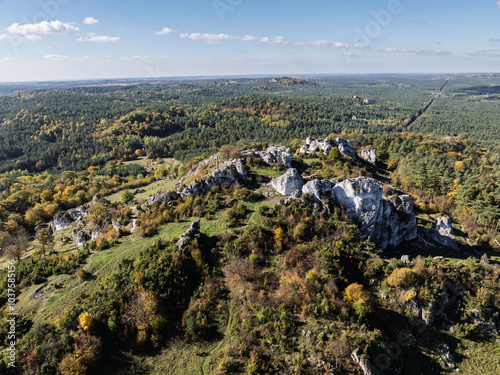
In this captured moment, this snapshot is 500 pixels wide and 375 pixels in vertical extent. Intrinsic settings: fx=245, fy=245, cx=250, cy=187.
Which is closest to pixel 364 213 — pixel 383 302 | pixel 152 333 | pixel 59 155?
pixel 383 302

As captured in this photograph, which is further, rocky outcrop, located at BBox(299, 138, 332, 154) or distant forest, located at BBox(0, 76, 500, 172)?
distant forest, located at BBox(0, 76, 500, 172)

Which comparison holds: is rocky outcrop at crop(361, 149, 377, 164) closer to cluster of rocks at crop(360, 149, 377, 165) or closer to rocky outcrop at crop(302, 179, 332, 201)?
A: cluster of rocks at crop(360, 149, 377, 165)

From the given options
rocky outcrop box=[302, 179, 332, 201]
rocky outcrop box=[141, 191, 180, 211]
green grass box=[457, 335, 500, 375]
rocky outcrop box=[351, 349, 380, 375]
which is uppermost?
rocky outcrop box=[302, 179, 332, 201]

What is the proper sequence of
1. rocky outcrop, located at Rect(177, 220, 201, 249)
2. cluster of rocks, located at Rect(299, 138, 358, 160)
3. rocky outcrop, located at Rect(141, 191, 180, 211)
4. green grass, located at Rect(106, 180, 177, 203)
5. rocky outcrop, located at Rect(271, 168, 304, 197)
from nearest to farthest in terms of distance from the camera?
rocky outcrop, located at Rect(177, 220, 201, 249) < rocky outcrop, located at Rect(271, 168, 304, 197) < rocky outcrop, located at Rect(141, 191, 180, 211) < green grass, located at Rect(106, 180, 177, 203) < cluster of rocks, located at Rect(299, 138, 358, 160)

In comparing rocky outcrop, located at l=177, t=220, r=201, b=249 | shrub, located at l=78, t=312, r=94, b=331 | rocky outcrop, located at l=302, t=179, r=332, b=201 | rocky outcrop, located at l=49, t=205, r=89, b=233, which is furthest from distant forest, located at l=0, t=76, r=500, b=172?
shrub, located at l=78, t=312, r=94, b=331

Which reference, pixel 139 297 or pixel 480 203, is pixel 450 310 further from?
pixel 480 203

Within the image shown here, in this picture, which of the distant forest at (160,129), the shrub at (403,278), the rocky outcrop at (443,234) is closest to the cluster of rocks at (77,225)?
the shrub at (403,278)
